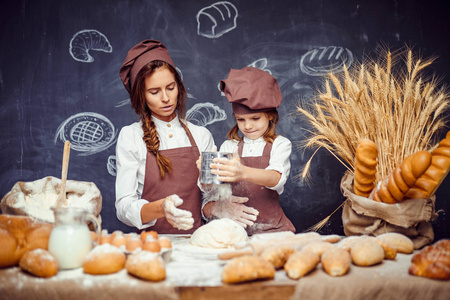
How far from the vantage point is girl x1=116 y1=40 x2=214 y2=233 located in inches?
85.7

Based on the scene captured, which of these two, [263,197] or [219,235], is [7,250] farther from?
[263,197]

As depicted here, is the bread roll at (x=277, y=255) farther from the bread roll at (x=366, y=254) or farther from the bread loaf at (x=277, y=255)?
the bread roll at (x=366, y=254)

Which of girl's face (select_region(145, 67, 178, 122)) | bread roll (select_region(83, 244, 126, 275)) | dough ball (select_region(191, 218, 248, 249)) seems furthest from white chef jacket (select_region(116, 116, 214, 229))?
bread roll (select_region(83, 244, 126, 275))

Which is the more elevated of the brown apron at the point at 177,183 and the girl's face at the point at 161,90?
the girl's face at the point at 161,90

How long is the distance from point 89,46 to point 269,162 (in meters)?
1.84

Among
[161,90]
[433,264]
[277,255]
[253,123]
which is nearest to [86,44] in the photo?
[161,90]

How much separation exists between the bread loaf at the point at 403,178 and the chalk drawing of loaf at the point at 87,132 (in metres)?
2.16

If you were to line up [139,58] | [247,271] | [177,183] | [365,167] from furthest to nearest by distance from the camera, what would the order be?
[177,183] → [139,58] → [365,167] → [247,271]

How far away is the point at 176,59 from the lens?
3141mm

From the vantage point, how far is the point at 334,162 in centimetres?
313

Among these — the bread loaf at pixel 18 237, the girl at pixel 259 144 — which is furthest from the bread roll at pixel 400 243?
the bread loaf at pixel 18 237

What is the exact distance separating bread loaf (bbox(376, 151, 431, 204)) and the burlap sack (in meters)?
0.04

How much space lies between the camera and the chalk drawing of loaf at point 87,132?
307cm

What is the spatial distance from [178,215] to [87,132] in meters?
1.73
